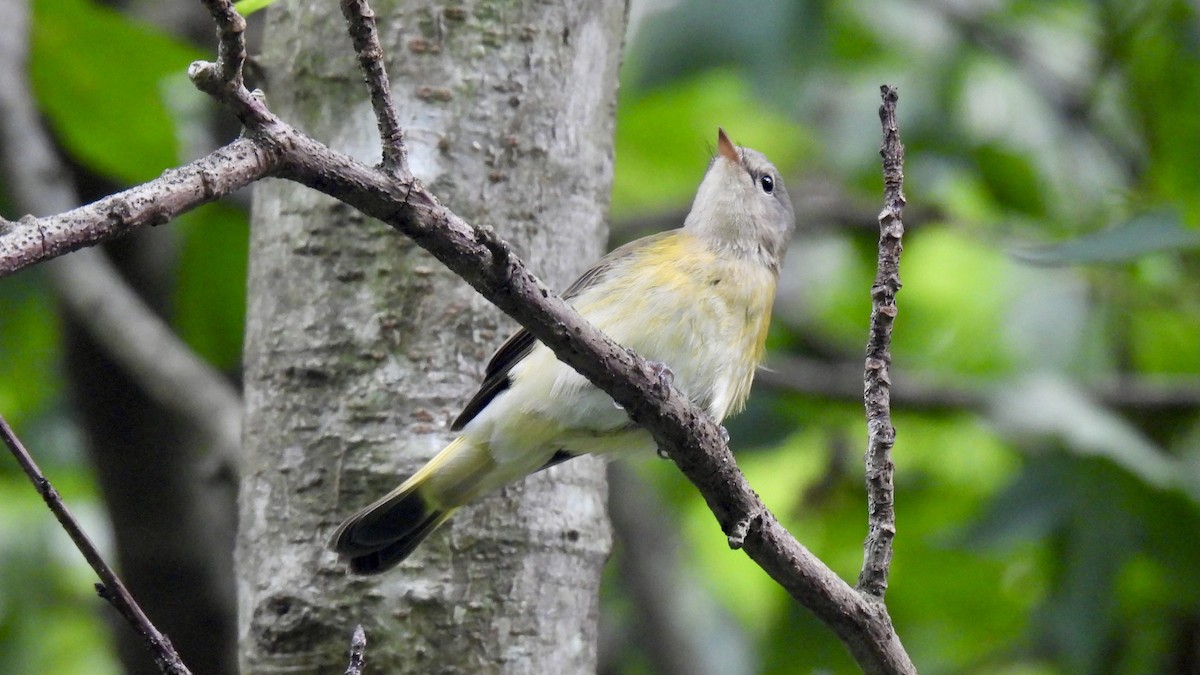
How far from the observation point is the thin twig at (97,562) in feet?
6.19

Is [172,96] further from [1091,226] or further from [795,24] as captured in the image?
[1091,226]

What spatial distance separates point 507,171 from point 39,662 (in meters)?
4.37

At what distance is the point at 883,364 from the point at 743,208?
1.90 m

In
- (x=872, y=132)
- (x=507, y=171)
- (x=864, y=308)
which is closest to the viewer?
(x=507, y=171)

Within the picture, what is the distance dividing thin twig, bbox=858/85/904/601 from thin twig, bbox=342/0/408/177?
815mm

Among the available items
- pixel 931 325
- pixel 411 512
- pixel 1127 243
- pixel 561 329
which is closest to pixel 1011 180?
pixel 931 325

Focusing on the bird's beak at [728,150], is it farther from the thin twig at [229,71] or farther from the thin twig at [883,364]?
the thin twig at [229,71]

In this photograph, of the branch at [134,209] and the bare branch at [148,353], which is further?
the bare branch at [148,353]

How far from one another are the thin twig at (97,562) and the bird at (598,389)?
86cm

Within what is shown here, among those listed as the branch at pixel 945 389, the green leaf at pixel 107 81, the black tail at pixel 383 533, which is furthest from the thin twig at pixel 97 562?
the branch at pixel 945 389

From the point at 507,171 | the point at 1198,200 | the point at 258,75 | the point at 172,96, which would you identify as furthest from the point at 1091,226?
the point at 172,96

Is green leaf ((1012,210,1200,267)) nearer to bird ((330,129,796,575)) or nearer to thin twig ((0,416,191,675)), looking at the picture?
bird ((330,129,796,575))

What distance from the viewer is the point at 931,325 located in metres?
6.87

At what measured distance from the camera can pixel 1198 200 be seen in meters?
4.84
